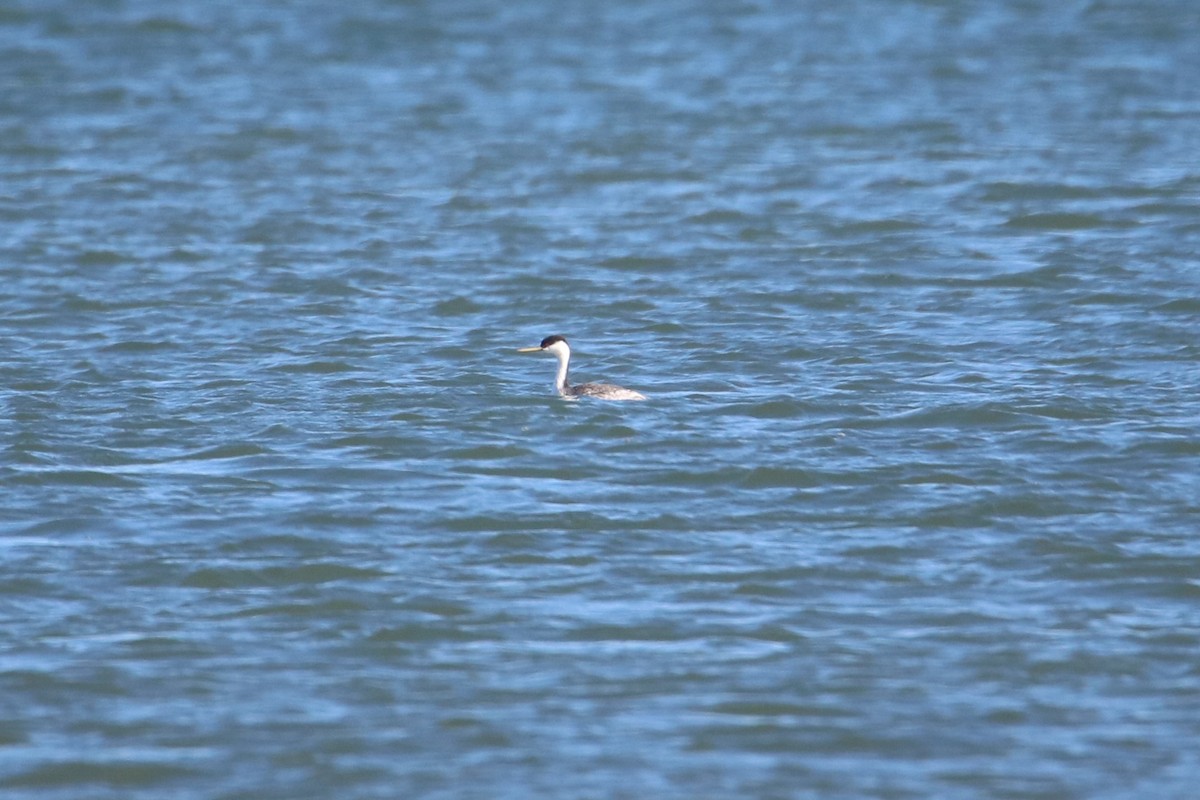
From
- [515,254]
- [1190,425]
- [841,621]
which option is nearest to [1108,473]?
[1190,425]

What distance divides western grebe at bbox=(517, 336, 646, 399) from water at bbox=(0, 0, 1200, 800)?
0.15 meters

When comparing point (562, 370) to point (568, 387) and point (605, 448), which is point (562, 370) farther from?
point (605, 448)

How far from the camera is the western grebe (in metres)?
13.6

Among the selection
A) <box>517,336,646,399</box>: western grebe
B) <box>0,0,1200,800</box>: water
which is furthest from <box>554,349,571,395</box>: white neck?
<box>0,0,1200,800</box>: water

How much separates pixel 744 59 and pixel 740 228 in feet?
38.3

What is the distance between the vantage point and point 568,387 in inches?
543

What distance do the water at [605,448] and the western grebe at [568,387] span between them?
153mm

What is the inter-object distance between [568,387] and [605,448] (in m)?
1.25

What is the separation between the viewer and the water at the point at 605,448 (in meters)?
8.48

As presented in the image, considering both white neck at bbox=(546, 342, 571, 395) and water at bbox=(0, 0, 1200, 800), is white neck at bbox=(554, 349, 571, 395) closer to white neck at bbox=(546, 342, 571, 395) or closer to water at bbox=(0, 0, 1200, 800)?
white neck at bbox=(546, 342, 571, 395)

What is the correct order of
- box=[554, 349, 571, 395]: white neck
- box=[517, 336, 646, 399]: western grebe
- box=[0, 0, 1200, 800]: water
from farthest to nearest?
A: 1. box=[554, 349, 571, 395]: white neck
2. box=[517, 336, 646, 399]: western grebe
3. box=[0, 0, 1200, 800]: water

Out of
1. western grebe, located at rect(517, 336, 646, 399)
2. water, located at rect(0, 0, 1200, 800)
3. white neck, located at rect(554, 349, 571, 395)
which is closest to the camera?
water, located at rect(0, 0, 1200, 800)

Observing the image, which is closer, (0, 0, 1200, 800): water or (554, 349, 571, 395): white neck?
(0, 0, 1200, 800): water

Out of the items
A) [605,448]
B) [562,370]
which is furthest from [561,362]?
[605,448]
